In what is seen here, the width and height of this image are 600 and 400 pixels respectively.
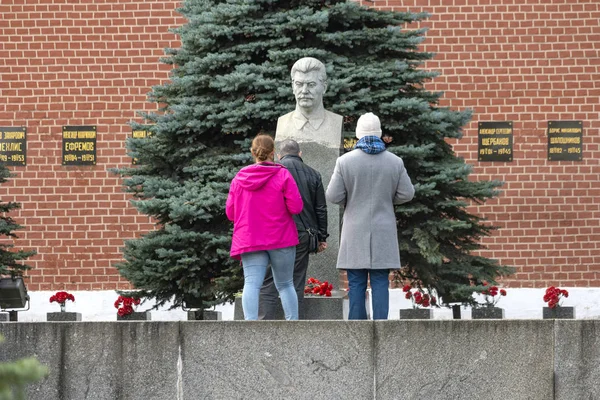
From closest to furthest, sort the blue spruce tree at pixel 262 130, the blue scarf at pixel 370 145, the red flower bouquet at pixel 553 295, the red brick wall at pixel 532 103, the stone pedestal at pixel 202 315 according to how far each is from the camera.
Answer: the blue scarf at pixel 370 145
the blue spruce tree at pixel 262 130
the stone pedestal at pixel 202 315
the red flower bouquet at pixel 553 295
the red brick wall at pixel 532 103

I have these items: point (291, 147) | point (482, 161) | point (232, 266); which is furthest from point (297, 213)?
point (482, 161)

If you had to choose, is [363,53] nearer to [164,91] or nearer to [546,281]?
[164,91]

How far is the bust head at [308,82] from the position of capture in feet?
31.9

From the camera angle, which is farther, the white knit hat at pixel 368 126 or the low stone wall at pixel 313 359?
the white knit hat at pixel 368 126

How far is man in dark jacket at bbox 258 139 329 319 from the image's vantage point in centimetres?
859

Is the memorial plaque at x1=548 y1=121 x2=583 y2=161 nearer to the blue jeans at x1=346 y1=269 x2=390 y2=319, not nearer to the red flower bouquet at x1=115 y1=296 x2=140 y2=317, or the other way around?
the red flower bouquet at x1=115 y1=296 x2=140 y2=317

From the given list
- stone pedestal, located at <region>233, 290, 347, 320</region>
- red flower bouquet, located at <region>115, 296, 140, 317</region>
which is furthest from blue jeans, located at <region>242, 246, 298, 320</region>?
red flower bouquet, located at <region>115, 296, 140, 317</region>

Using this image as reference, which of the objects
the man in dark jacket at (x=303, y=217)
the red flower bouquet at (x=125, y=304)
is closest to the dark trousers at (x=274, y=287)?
the man in dark jacket at (x=303, y=217)

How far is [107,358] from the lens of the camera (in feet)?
22.1

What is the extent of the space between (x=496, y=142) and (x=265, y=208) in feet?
25.0

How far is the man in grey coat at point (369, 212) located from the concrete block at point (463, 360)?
4.68ft

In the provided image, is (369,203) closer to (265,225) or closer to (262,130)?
(265,225)

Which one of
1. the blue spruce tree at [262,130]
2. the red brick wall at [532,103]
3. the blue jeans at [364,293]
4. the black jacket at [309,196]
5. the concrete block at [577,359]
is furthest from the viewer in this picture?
the red brick wall at [532,103]

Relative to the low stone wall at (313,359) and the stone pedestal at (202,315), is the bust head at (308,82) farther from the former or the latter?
the low stone wall at (313,359)
